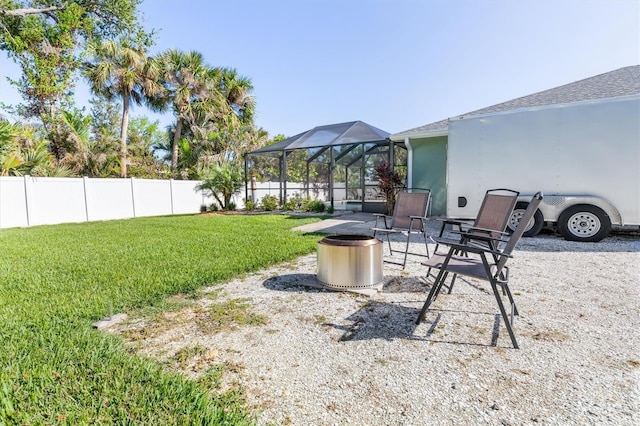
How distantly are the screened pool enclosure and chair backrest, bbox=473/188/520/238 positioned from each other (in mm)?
7662

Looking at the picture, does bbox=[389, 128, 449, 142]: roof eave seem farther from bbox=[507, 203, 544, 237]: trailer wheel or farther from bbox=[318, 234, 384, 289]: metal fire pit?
bbox=[318, 234, 384, 289]: metal fire pit

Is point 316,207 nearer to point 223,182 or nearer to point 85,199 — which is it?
point 223,182

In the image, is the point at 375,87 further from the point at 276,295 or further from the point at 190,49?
the point at 276,295

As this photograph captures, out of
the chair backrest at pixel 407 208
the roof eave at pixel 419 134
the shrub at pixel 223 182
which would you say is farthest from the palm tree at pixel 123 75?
the chair backrest at pixel 407 208

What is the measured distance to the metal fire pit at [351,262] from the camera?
3.50m

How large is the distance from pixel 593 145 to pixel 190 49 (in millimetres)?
20119

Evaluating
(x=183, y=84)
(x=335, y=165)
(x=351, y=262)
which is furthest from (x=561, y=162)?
(x=183, y=84)

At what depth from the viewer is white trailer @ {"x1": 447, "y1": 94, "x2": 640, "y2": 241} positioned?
231 inches

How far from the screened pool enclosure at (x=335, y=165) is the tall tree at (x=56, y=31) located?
738cm

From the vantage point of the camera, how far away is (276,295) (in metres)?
3.48

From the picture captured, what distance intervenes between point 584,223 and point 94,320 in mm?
8280

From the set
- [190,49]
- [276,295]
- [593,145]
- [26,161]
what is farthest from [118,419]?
[190,49]

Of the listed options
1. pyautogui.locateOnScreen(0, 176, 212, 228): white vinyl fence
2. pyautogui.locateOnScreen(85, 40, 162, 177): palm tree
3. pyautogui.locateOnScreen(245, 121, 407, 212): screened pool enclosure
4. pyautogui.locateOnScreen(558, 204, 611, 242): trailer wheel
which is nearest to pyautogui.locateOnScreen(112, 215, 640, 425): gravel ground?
pyautogui.locateOnScreen(558, 204, 611, 242): trailer wheel

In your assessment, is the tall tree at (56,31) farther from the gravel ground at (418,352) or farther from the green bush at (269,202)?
the gravel ground at (418,352)
